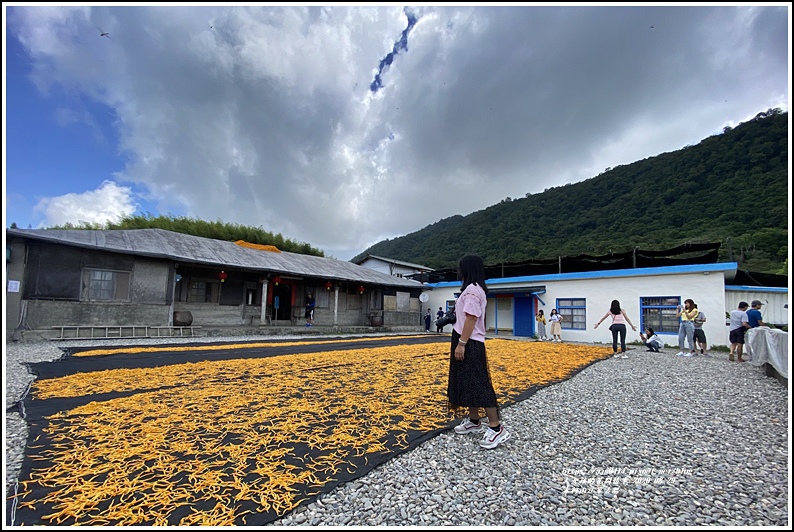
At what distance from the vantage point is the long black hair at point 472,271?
3.07m

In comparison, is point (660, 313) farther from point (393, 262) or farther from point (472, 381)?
point (393, 262)

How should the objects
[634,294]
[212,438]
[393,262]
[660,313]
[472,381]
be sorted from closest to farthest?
[212,438]
[472,381]
[660,313]
[634,294]
[393,262]

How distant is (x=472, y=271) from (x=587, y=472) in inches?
65.5

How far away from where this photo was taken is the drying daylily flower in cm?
188

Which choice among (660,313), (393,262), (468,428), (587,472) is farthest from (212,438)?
(393,262)

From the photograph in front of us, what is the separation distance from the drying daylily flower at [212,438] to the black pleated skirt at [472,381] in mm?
447

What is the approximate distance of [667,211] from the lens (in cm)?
2672

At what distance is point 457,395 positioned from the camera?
301 cm

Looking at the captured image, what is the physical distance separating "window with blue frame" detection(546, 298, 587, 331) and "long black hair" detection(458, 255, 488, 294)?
1334 cm

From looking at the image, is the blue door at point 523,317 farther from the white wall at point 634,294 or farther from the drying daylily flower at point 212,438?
the drying daylily flower at point 212,438

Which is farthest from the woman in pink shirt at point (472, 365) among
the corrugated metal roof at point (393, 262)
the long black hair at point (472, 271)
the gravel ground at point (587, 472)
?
the corrugated metal roof at point (393, 262)

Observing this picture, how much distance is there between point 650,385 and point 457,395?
4046 mm

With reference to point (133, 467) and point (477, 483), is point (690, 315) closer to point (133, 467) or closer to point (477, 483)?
point (477, 483)

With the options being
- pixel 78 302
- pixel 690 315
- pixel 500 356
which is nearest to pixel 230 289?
pixel 78 302
